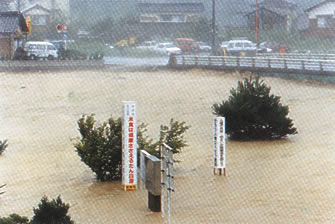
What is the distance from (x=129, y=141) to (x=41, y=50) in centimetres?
3450

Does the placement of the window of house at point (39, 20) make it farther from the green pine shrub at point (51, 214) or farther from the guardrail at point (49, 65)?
the green pine shrub at point (51, 214)

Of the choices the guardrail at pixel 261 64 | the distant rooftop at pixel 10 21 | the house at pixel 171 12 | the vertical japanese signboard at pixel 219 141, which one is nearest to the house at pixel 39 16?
the house at pixel 171 12

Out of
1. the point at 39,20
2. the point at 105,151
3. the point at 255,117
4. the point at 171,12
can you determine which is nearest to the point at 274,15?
Result: the point at 171,12

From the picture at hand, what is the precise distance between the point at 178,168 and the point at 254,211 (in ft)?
14.0

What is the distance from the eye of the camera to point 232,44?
164ft

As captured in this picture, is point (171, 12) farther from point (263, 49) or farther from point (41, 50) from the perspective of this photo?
point (41, 50)

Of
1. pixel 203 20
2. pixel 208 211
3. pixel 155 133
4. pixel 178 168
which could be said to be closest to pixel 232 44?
pixel 203 20

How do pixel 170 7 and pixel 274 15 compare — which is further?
pixel 170 7

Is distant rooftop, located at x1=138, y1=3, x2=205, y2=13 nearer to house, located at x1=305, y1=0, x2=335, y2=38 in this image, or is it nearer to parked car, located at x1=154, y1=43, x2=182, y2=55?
parked car, located at x1=154, y1=43, x2=182, y2=55

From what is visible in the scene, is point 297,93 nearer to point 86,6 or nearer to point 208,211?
point 208,211

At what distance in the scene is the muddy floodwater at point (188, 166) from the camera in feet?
34.4

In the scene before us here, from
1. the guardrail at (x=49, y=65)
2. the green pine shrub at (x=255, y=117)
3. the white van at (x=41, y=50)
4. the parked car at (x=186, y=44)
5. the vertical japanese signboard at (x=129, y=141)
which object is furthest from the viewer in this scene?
the parked car at (x=186, y=44)

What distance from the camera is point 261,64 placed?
39750 millimetres

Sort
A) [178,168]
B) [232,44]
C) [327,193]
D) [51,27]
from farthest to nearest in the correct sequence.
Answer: [51,27]
[232,44]
[178,168]
[327,193]
